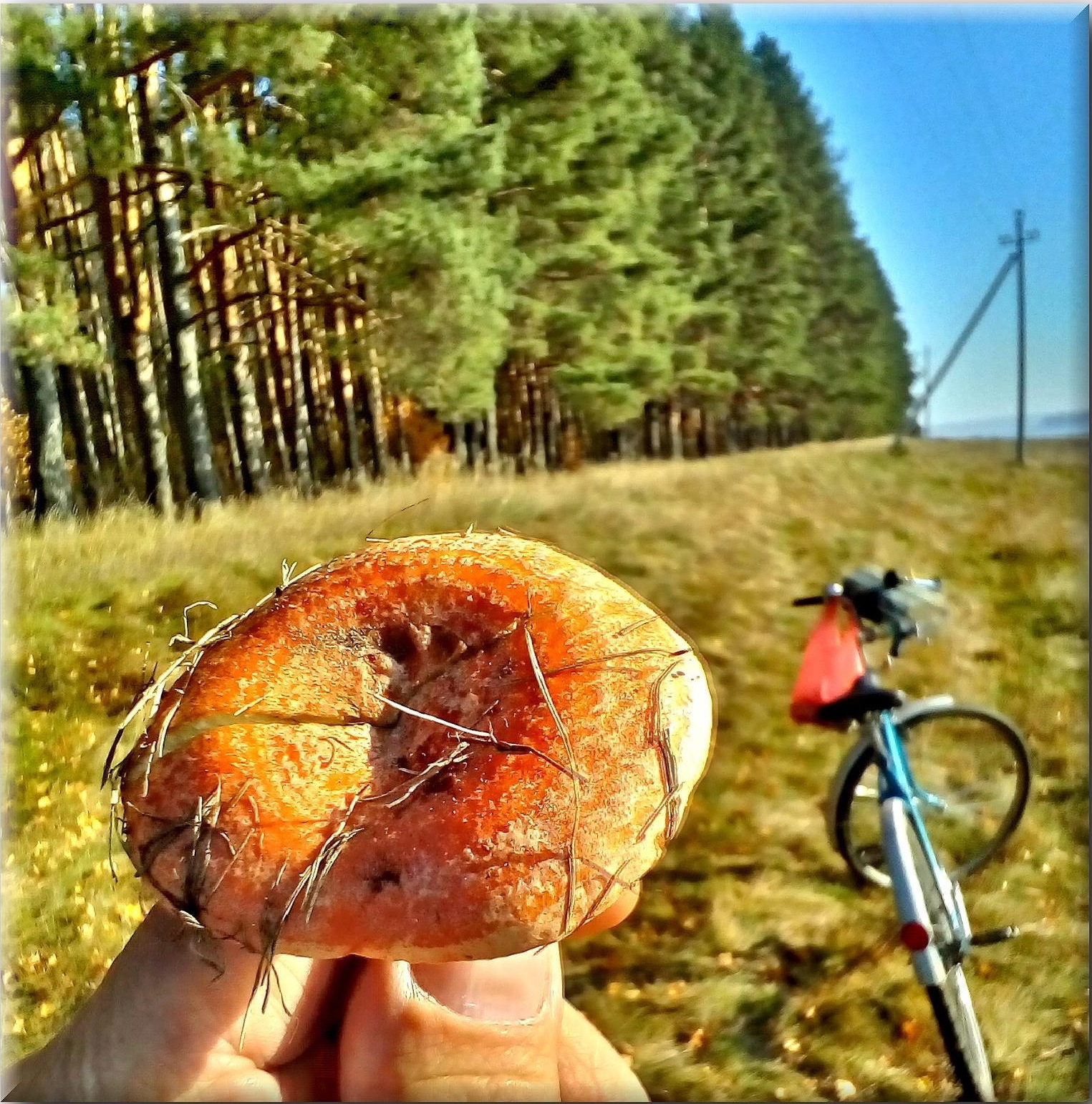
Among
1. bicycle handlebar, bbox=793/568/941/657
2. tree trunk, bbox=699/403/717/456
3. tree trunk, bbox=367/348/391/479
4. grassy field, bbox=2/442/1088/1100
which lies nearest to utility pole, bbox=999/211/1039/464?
grassy field, bbox=2/442/1088/1100

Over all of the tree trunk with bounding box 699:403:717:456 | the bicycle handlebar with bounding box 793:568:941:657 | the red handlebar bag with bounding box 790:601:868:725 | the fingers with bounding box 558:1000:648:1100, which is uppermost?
the tree trunk with bounding box 699:403:717:456

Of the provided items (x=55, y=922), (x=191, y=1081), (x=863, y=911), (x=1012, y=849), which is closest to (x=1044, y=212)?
(x=1012, y=849)

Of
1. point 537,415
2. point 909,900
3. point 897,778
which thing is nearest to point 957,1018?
point 909,900

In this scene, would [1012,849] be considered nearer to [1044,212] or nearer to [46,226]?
[1044,212]

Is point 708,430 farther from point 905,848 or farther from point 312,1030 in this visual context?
point 312,1030

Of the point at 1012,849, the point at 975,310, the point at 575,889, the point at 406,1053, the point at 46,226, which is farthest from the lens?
the point at 1012,849

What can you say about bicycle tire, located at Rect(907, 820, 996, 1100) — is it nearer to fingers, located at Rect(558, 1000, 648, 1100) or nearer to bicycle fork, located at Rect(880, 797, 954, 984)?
bicycle fork, located at Rect(880, 797, 954, 984)
